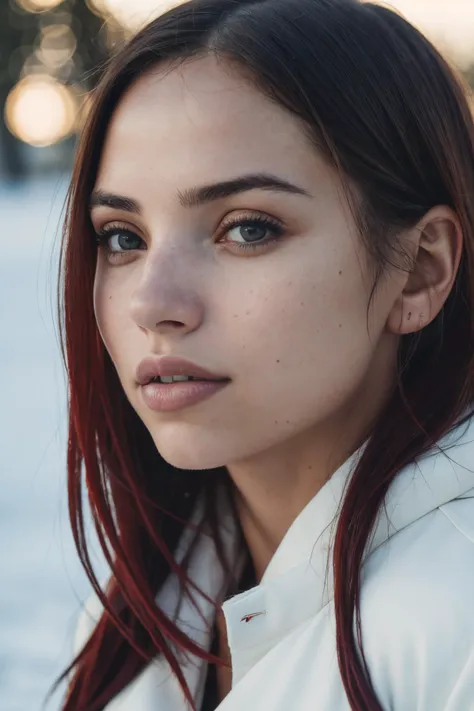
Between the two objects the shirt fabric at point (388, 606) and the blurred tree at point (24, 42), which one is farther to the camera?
the blurred tree at point (24, 42)

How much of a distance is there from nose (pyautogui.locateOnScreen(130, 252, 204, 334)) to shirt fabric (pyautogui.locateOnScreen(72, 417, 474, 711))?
39cm

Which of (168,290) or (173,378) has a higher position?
(168,290)

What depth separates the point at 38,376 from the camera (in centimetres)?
868

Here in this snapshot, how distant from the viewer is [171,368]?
5.68ft

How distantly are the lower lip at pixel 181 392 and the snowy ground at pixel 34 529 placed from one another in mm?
409

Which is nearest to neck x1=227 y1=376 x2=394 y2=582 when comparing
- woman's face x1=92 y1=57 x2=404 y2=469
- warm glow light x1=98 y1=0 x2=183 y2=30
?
woman's face x1=92 y1=57 x2=404 y2=469

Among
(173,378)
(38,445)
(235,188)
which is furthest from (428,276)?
(38,445)

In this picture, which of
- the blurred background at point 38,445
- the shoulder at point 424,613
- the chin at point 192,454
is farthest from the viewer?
the blurred background at point 38,445

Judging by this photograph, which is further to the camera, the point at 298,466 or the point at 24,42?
the point at 24,42

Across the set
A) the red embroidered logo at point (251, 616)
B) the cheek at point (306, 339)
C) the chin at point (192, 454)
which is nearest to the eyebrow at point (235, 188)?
the cheek at point (306, 339)

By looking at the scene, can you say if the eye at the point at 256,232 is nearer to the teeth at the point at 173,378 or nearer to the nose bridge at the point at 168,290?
the nose bridge at the point at 168,290

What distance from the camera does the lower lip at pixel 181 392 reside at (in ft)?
5.66

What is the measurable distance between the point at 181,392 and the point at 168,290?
0.18m

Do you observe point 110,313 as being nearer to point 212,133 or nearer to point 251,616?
point 212,133
